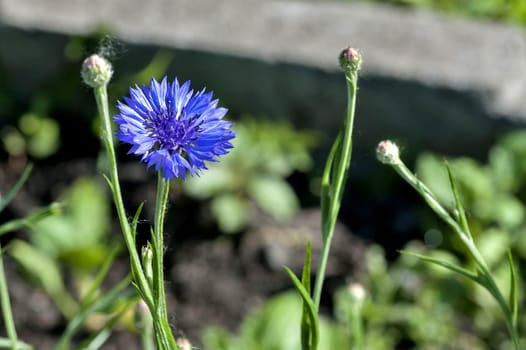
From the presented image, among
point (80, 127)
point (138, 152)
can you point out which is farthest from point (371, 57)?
point (138, 152)

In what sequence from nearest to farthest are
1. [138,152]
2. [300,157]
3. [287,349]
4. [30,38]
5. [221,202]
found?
[138,152] < [287,349] < [221,202] < [300,157] < [30,38]

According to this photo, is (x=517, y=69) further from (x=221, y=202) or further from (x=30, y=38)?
(x=30, y=38)

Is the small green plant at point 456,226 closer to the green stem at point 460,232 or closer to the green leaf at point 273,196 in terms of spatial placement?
the green stem at point 460,232

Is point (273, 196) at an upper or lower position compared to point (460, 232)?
lower

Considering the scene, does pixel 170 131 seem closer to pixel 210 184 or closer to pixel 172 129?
pixel 172 129

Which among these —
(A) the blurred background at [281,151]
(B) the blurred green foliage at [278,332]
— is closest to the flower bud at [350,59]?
(B) the blurred green foliage at [278,332]

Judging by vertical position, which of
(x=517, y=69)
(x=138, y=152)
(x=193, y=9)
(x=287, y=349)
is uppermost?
(x=138, y=152)

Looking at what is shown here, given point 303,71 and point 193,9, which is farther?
point 193,9

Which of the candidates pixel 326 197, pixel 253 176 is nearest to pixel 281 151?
pixel 253 176
